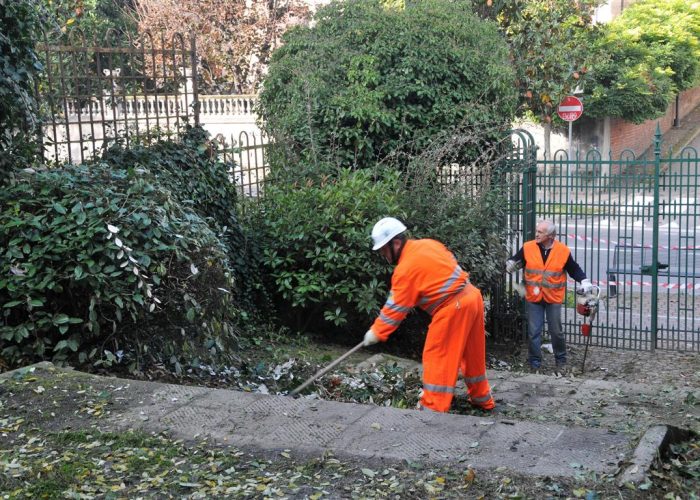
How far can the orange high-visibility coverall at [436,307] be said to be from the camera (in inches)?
244

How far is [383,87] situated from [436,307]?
189 inches

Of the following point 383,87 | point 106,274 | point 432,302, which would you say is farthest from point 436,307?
point 383,87

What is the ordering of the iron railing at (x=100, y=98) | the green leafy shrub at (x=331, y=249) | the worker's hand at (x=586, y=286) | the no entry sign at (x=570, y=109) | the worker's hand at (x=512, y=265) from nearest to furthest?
the iron railing at (x=100, y=98), the green leafy shrub at (x=331, y=249), the worker's hand at (x=586, y=286), the worker's hand at (x=512, y=265), the no entry sign at (x=570, y=109)

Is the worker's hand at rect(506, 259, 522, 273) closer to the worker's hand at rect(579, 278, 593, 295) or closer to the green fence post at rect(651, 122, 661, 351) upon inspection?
the worker's hand at rect(579, 278, 593, 295)

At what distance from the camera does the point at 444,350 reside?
20.7 ft

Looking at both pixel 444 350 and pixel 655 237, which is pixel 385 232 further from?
pixel 655 237

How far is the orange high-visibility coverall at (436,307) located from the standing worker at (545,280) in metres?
3.01

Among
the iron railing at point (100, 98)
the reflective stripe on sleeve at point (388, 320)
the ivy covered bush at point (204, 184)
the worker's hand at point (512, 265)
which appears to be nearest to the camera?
the reflective stripe on sleeve at point (388, 320)

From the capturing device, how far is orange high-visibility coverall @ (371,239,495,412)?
6188 mm

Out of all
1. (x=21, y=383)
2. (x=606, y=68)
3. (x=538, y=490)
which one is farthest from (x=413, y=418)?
(x=606, y=68)

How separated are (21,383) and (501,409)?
3.62 metres

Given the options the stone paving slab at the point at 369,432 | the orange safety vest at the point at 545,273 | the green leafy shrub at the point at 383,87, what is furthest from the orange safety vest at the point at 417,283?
the green leafy shrub at the point at 383,87

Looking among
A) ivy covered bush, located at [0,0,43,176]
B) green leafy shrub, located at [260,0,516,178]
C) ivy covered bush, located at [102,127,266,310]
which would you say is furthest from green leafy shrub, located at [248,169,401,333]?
ivy covered bush, located at [0,0,43,176]

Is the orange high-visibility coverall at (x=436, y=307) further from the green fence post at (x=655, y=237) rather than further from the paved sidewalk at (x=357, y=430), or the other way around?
the green fence post at (x=655, y=237)
